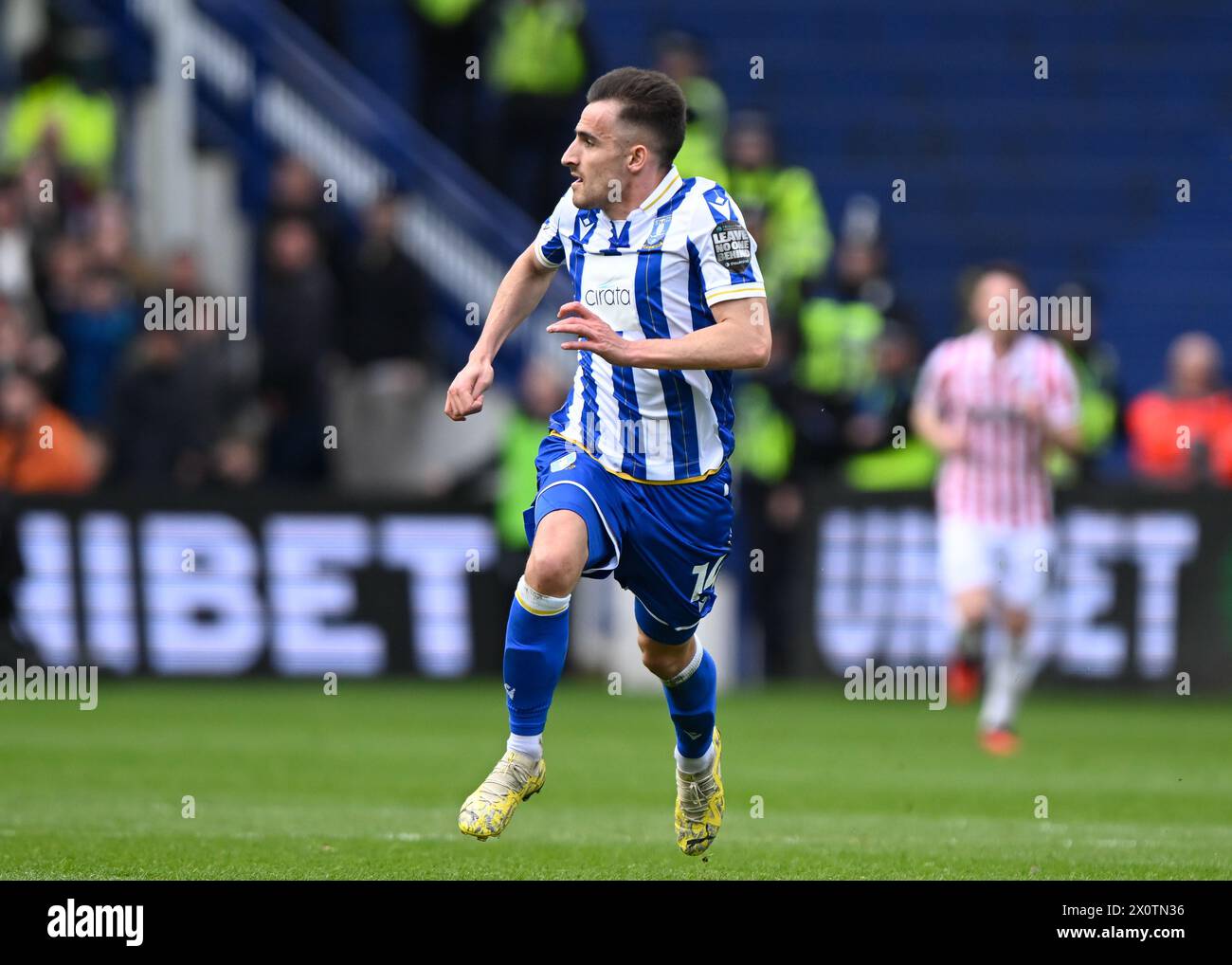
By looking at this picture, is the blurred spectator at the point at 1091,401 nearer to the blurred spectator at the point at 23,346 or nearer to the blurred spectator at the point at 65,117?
the blurred spectator at the point at 23,346

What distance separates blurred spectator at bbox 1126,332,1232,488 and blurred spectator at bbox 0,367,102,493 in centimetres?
760

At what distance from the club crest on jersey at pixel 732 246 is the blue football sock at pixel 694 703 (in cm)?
140

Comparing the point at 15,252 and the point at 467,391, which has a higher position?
the point at 15,252

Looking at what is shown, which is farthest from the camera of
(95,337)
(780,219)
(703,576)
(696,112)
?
(95,337)

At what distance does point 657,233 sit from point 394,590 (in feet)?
28.0

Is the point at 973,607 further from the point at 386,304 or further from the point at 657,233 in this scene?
the point at 657,233

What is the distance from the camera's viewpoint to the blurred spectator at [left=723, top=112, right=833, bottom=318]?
16047mm

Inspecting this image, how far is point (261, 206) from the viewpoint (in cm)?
1853

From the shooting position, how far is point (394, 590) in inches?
610

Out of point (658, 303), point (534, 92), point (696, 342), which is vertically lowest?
point (696, 342)

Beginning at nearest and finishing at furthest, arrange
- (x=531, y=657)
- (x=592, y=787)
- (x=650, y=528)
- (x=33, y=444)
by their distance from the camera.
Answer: (x=531, y=657), (x=650, y=528), (x=592, y=787), (x=33, y=444)

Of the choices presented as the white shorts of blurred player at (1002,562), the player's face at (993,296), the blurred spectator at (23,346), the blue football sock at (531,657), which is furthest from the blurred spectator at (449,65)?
the blue football sock at (531,657)

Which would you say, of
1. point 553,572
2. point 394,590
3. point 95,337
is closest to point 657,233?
point 553,572

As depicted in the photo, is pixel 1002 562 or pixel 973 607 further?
pixel 1002 562
